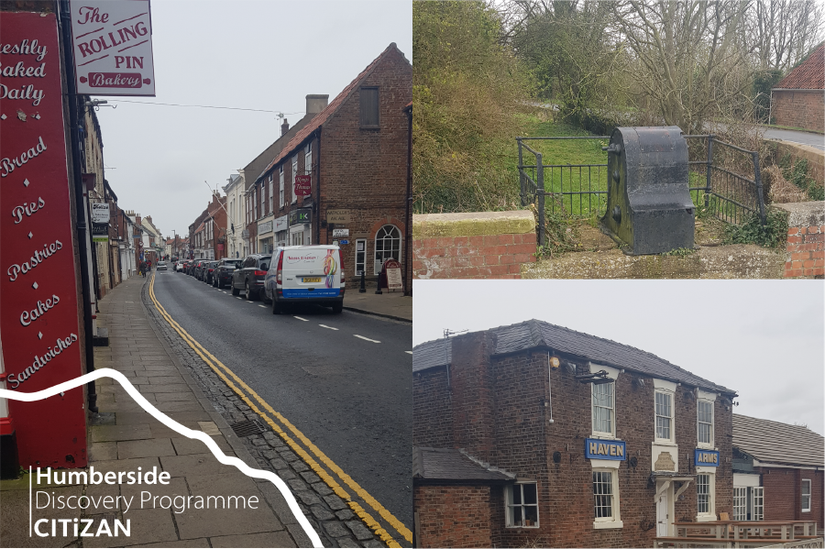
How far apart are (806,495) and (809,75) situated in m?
1.67

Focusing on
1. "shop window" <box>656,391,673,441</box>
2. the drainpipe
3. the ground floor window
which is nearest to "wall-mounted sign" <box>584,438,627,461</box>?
"shop window" <box>656,391,673,441</box>

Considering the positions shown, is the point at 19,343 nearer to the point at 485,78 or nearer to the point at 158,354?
the point at 158,354

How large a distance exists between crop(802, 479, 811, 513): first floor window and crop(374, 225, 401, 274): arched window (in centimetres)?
179

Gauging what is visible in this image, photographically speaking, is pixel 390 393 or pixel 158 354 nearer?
pixel 158 354

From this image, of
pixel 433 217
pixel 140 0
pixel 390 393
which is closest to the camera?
pixel 433 217

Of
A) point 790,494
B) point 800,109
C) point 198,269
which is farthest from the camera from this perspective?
point 198,269

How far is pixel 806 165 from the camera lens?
8.70 feet

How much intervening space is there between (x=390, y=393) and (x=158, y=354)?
279 cm

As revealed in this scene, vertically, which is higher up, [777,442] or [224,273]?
[224,273]

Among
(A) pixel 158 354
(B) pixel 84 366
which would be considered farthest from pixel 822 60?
(A) pixel 158 354

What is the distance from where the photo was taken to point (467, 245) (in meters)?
2.32

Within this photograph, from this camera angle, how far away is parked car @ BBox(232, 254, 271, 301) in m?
4.34

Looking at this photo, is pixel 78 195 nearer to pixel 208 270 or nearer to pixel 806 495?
pixel 208 270

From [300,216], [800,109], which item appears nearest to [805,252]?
[800,109]
